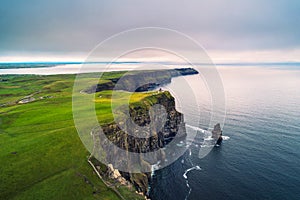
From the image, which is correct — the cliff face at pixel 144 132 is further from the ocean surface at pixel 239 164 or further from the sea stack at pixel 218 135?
the sea stack at pixel 218 135

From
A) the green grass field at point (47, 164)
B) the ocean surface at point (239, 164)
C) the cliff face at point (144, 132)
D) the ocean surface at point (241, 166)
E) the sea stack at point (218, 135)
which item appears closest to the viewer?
the green grass field at point (47, 164)

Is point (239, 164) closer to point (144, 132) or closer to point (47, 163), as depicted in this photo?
point (144, 132)

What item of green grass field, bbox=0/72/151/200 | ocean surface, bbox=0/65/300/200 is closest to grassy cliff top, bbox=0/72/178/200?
green grass field, bbox=0/72/151/200

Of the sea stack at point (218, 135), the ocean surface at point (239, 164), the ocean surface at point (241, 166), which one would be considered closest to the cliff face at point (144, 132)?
the ocean surface at point (239, 164)

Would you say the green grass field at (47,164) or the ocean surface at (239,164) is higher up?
the green grass field at (47,164)

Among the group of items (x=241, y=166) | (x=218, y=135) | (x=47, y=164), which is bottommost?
(x=241, y=166)

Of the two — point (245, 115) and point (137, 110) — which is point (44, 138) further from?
point (245, 115)

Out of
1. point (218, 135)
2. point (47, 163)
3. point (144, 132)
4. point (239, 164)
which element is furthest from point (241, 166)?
point (47, 163)

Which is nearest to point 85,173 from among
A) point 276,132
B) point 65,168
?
point 65,168
